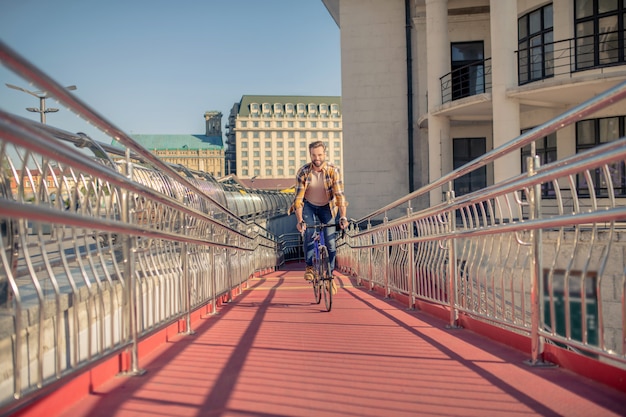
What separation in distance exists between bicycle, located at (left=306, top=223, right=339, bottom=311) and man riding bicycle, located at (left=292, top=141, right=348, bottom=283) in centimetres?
7

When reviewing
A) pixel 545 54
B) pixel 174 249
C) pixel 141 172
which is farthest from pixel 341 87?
pixel 174 249

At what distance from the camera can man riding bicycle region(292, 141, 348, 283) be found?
27.0ft

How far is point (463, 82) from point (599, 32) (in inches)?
248

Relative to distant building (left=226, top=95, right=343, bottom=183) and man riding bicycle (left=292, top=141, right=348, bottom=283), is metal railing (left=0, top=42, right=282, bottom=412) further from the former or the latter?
distant building (left=226, top=95, right=343, bottom=183)

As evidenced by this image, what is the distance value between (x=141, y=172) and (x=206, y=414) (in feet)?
20.4

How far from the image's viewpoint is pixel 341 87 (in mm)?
31609

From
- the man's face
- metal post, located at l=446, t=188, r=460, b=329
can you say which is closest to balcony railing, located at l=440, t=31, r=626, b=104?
the man's face

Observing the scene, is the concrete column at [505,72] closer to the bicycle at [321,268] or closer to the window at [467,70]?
the window at [467,70]

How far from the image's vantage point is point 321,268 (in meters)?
8.18

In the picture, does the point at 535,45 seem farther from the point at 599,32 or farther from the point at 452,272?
the point at 452,272

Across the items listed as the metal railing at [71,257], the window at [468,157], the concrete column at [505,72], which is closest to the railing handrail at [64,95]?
the metal railing at [71,257]

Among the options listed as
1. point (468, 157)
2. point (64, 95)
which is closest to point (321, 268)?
point (64, 95)

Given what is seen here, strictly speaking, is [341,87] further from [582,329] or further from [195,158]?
[195,158]

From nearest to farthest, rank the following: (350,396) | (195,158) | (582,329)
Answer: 1. (350,396)
2. (582,329)
3. (195,158)
